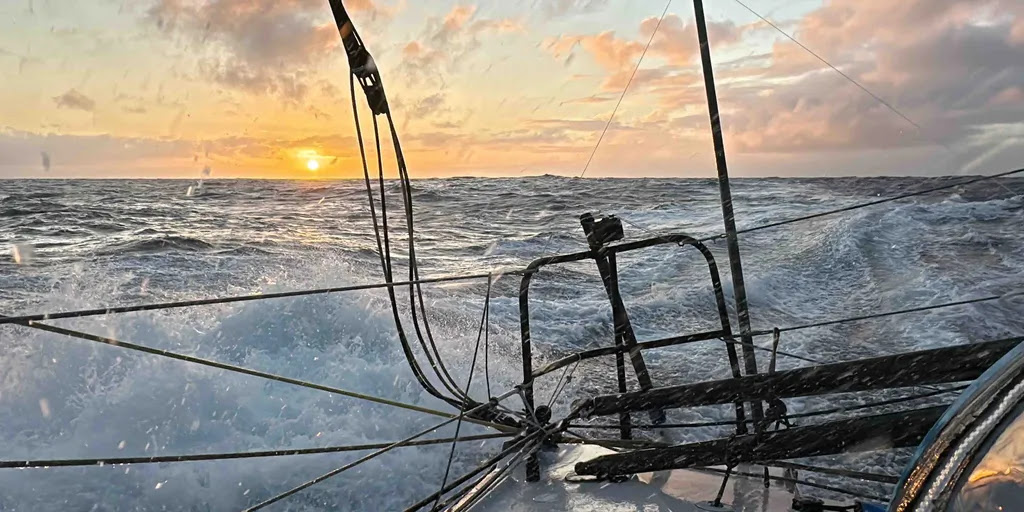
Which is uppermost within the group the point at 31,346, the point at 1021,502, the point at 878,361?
the point at 1021,502

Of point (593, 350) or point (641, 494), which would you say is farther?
point (593, 350)

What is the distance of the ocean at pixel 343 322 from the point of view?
15.7 feet

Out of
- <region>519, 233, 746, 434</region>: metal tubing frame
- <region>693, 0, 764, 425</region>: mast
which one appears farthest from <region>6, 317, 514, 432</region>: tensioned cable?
<region>693, 0, 764, 425</region>: mast

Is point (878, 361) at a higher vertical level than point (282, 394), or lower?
higher

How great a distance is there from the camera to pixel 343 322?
7.76 meters

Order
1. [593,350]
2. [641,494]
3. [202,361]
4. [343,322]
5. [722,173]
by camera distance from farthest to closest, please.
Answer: [343,322]
[722,173]
[593,350]
[641,494]
[202,361]

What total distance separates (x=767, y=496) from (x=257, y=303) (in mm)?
6398

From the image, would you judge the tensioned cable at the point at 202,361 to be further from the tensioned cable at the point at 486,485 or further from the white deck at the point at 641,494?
the white deck at the point at 641,494

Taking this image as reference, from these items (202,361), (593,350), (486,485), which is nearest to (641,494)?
(486,485)

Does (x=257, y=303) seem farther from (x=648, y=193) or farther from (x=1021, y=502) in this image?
(x=648, y=193)

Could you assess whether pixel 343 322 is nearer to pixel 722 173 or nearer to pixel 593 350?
pixel 593 350

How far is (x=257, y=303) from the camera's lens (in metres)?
7.82

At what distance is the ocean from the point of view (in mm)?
4773

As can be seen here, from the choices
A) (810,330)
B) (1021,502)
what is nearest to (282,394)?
(1021,502)
